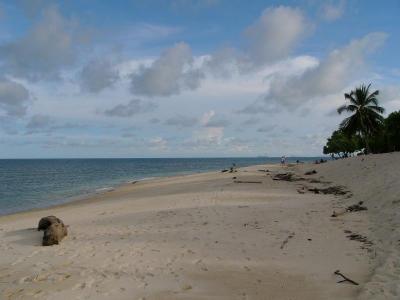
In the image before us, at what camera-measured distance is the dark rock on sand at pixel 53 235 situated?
11625mm

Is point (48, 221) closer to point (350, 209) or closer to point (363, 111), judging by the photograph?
point (350, 209)

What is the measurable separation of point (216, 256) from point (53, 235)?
17.3 ft

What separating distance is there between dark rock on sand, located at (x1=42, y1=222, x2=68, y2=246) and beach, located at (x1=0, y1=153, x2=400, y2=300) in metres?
0.27

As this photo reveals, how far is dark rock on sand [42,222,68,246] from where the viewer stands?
1162 centimetres

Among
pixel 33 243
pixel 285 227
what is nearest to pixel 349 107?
pixel 285 227

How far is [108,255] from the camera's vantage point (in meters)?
10.2

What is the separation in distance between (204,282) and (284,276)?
5.49 feet

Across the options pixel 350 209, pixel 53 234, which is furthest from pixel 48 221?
pixel 350 209

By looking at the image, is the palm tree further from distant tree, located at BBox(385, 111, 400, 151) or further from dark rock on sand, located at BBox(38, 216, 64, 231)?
dark rock on sand, located at BBox(38, 216, 64, 231)

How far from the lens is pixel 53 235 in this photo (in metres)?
11.7

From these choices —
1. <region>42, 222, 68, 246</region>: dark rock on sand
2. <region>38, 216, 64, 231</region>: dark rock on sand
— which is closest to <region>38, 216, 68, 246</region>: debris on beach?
<region>42, 222, 68, 246</region>: dark rock on sand

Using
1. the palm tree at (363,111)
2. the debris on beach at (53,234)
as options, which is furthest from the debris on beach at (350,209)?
the palm tree at (363,111)

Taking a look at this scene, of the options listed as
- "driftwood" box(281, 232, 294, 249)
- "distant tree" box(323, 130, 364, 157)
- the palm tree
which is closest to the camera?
"driftwood" box(281, 232, 294, 249)

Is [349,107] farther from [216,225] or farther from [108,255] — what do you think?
[108,255]
